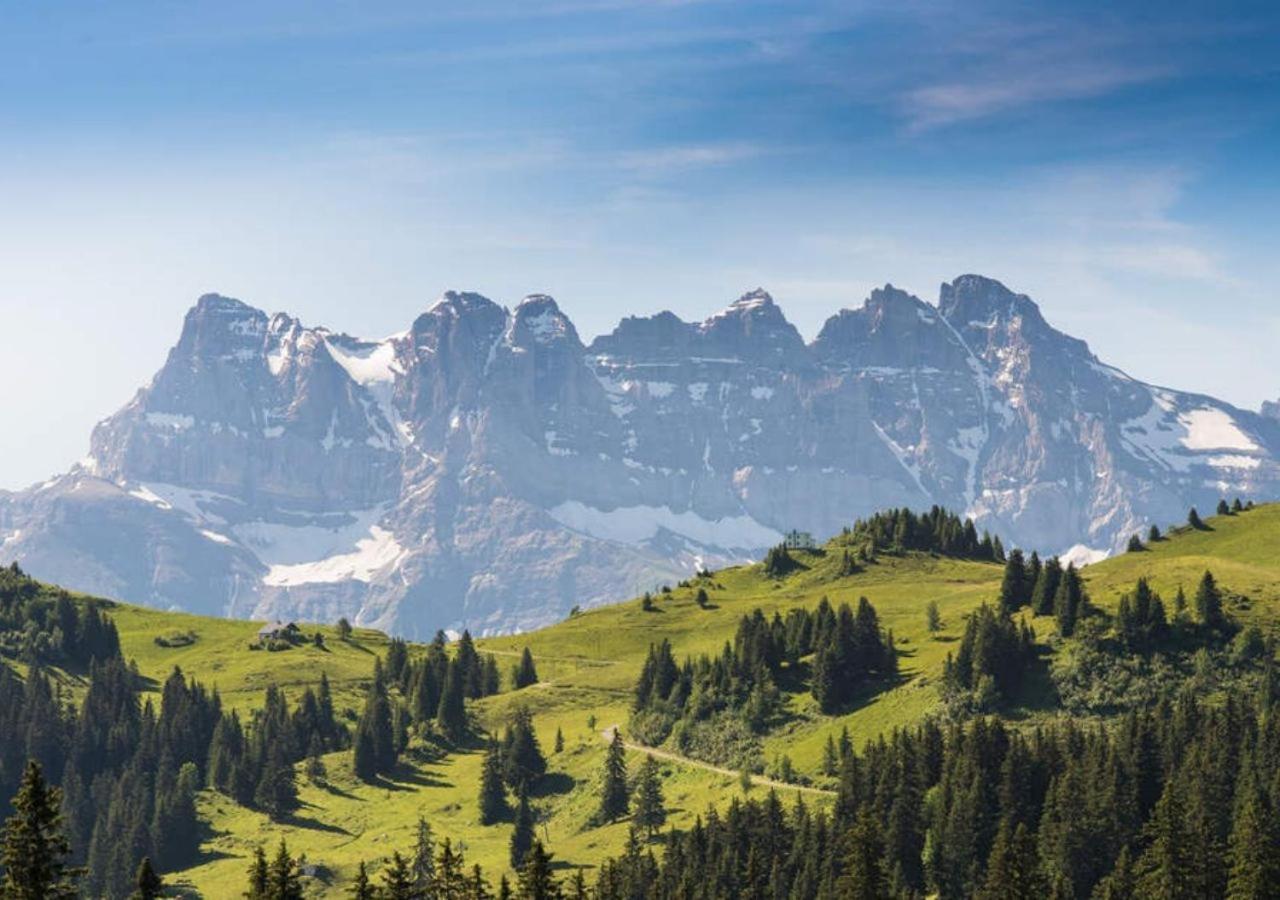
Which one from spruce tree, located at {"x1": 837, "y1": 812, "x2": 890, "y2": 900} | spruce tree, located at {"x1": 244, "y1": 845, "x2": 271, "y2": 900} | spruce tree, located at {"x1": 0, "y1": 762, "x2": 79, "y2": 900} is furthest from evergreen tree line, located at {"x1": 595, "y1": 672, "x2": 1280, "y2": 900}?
spruce tree, located at {"x1": 0, "y1": 762, "x2": 79, "y2": 900}

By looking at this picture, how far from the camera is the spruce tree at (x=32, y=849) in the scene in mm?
66250

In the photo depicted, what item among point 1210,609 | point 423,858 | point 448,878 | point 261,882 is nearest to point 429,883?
point 448,878

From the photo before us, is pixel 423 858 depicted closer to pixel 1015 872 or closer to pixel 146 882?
pixel 1015 872

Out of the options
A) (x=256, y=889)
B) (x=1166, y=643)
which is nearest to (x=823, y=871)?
(x=1166, y=643)

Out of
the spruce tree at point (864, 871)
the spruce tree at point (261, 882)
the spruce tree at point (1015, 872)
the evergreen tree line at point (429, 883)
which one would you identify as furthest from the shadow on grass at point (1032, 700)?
the spruce tree at point (261, 882)

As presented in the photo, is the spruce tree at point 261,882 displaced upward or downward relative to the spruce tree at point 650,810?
upward

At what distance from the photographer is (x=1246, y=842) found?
12988 centimetres

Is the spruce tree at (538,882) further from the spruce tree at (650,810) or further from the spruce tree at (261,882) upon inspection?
the spruce tree at (650,810)

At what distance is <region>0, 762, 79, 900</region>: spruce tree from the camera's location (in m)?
66.2

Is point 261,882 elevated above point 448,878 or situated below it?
above

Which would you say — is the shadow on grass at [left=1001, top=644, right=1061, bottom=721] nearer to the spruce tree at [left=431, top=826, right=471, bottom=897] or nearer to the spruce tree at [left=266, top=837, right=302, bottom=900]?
the spruce tree at [left=431, top=826, right=471, bottom=897]

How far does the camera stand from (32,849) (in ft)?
219

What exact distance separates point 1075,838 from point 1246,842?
22870 millimetres

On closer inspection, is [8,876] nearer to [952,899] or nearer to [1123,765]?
[952,899]
